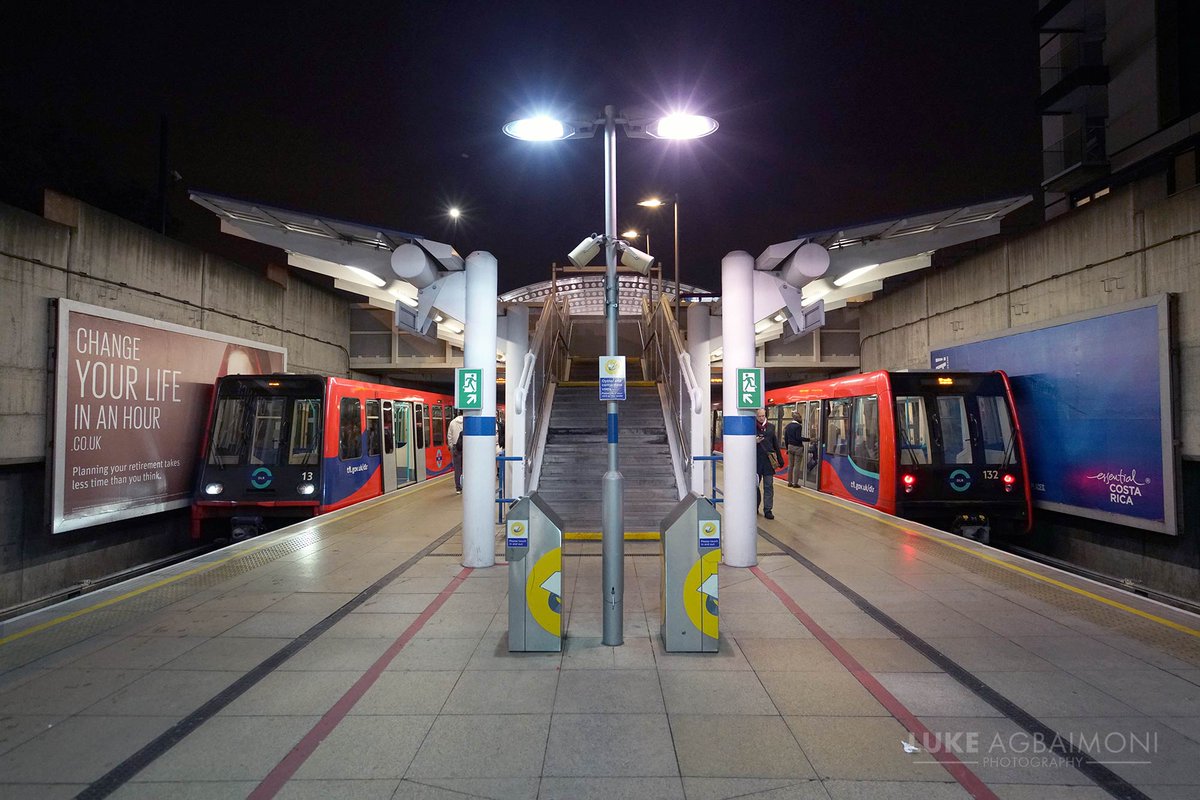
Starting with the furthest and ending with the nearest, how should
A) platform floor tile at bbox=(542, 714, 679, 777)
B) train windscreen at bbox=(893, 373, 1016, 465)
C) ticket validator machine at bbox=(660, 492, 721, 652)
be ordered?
train windscreen at bbox=(893, 373, 1016, 465) → ticket validator machine at bbox=(660, 492, 721, 652) → platform floor tile at bbox=(542, 714, 679, 777)

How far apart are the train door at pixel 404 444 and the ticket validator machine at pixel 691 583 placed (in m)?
11.2

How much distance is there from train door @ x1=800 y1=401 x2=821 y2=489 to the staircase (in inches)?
169

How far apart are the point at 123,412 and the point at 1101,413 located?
1589 centimetres

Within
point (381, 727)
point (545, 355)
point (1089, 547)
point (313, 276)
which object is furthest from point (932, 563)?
point (313, 276)

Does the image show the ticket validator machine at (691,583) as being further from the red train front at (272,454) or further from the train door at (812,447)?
the train door at (812,447)

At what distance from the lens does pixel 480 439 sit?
7246 mm

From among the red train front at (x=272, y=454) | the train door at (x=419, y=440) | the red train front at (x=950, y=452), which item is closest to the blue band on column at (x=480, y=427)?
the red train front at (x=272, y=454)

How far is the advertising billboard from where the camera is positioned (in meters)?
8.77

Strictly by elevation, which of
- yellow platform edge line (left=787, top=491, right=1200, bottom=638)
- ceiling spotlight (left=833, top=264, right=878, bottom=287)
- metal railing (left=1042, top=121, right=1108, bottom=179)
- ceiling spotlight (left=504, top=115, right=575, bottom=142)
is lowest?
yellow platform edge line (left=787, top=491, right=1200, bottom=638)

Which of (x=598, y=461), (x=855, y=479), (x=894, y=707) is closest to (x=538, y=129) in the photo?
(x=894, y=707)

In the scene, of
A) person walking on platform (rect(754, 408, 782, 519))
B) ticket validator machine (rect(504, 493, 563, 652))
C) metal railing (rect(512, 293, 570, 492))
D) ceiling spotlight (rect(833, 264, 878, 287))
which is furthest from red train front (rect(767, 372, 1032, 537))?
ticket validator machine (rect(504, 493, 563, 652))

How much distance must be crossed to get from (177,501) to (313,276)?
7899mm

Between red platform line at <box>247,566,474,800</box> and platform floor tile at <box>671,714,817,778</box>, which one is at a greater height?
platform floor tile at <box>671,714,817,778</box>

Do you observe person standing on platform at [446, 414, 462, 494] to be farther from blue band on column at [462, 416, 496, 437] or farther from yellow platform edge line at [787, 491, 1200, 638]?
yellow platform edge line at [787, 491, 1200, 638]
